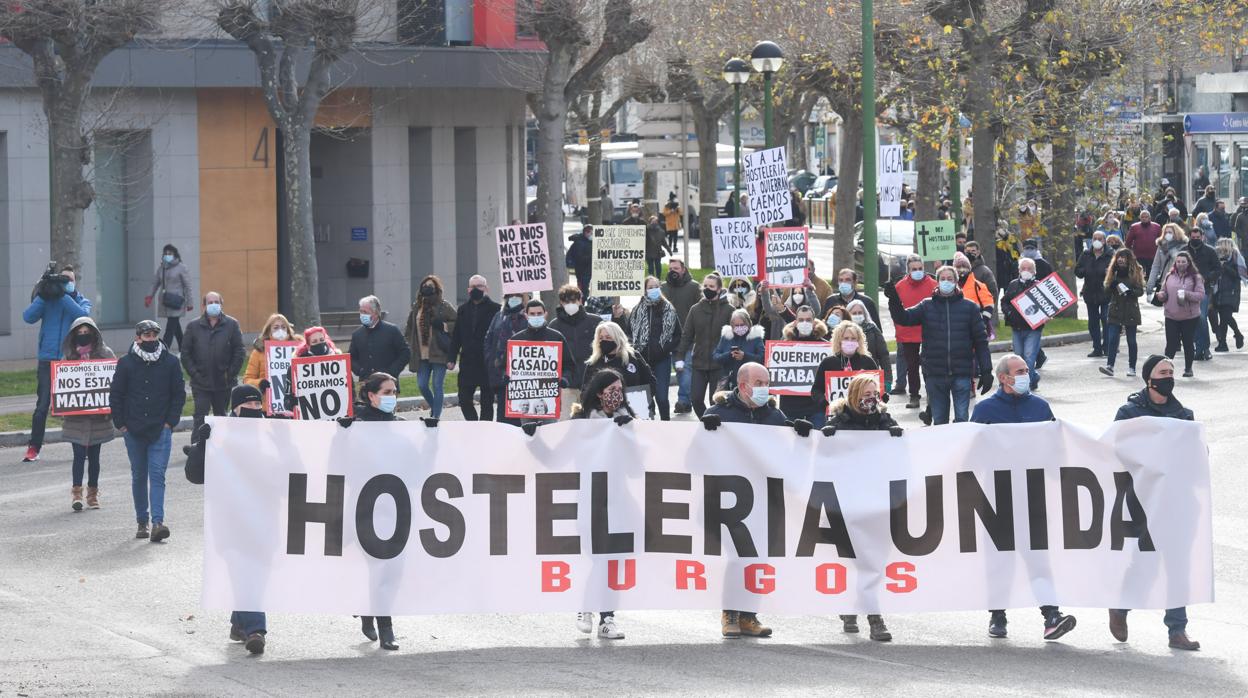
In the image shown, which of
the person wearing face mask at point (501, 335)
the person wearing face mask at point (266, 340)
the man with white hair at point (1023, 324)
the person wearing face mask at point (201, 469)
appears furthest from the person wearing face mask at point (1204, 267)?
the person wearing face mask at point (201, 469)

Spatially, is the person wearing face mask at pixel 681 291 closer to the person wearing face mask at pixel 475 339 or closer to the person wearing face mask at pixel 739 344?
the person wearing face mask at pixel 475 339

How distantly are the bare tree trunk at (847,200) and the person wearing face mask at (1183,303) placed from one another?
13.6 m

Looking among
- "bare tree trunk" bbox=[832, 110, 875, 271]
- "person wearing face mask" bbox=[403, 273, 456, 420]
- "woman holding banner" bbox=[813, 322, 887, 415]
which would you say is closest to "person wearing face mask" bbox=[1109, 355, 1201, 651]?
"woman holding banner" bbox=[813, 322, 887, 415]

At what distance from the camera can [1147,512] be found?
10.4m

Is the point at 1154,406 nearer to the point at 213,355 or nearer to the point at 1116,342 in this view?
the point at 213,355

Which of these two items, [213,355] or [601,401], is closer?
[601,401]

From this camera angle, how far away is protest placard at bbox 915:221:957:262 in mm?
26453

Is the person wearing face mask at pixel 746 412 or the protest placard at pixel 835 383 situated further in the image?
the protest placard at pixel 835 383

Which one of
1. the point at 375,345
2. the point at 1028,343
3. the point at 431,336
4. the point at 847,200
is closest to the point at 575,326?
the point at 375,345

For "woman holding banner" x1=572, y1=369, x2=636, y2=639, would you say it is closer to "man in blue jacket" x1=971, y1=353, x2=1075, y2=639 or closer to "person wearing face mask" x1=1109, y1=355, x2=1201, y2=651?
"man in blue jacket" x1=971, y1=353, x2=1075, y2=639

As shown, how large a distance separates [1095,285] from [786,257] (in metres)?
5.22

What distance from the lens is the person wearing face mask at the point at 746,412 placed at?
10.6 m

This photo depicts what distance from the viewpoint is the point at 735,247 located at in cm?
2262

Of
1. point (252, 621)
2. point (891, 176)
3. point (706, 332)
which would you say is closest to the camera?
point (252, 621)
